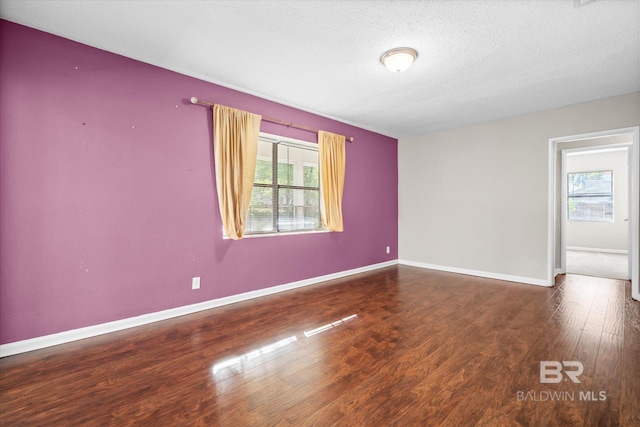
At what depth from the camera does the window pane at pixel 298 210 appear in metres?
4.05

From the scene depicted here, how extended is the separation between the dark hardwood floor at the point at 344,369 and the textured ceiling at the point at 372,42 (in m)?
2.64

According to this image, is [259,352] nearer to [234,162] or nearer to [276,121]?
[234,162]

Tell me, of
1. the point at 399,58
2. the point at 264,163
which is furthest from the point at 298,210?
the point at 399,58

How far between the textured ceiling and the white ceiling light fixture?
2.7 inches

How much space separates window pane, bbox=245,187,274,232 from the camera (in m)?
→ 3.71

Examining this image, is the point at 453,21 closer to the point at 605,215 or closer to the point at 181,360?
the point at 181,360

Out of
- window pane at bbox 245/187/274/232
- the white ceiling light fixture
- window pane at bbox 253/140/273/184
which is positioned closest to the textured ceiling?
the white ceiling light fixture

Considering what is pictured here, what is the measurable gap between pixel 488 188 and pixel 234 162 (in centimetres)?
421

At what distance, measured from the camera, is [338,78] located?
320 centimetres

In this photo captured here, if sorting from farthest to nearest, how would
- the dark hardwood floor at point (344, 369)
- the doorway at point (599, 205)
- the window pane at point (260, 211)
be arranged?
the doorway at point (599, 205) < the window pane at point (260, 211) < the dark hardwood floor at point (344, 369)

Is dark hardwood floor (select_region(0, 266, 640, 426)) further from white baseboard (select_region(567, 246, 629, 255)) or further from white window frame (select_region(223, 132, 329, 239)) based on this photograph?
white baseboard (select_region(567, 246, 629, 255))

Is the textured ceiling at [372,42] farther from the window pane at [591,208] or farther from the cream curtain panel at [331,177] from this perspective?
the window pane at [591,208]

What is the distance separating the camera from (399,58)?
261cm

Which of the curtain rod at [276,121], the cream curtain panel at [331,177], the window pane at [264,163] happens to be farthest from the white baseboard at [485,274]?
the window pane at [264,163]
